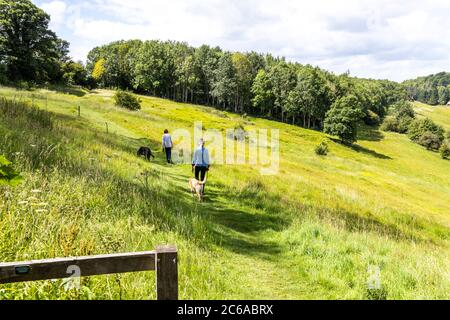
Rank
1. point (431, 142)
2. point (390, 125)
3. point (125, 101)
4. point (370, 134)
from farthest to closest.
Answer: point (390, 125) < point (370, 134) < point (431, 142) < point (125, 101)

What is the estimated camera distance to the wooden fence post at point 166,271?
148 inches

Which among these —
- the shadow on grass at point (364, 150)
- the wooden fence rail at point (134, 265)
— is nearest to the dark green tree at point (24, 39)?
the wooden fence rail at point (134, 265)

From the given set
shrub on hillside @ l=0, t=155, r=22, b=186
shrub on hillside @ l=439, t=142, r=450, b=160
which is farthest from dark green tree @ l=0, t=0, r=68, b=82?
shrub on hillside @ l=439, t=142, r=450, b=160

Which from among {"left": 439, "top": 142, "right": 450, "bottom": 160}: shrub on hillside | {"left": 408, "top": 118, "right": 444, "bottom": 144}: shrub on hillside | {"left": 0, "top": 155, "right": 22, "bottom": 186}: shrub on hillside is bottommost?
{"left": 439, "top": 142, "right": 450, "bottom": 160}: shrub on hillside

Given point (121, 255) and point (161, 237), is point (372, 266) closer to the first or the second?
point (161, 237)

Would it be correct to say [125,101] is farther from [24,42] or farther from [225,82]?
[225,82]

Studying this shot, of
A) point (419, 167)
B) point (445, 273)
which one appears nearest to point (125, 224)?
point (445, 273)

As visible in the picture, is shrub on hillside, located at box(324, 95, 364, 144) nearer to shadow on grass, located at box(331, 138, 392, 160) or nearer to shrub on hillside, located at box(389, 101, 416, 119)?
shadow on grass, located at box(331, 138, 392, 160)

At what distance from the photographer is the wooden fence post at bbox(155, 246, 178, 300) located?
3752 millimetres

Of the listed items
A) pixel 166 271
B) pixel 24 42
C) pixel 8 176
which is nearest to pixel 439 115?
pixel 24 42

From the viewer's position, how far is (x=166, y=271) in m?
3.78

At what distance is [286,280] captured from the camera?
7.55m
